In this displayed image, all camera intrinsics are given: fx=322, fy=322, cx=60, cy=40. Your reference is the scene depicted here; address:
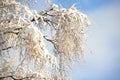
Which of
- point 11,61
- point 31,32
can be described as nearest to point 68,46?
point 31,32

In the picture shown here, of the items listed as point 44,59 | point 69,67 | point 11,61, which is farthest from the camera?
point 11,61

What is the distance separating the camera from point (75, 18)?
5551 mm

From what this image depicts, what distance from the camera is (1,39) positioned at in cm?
576

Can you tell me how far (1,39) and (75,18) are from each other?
1378 millimetres

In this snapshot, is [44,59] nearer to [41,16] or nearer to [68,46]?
[68,46]

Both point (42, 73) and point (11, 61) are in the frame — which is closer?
point (42, 73)

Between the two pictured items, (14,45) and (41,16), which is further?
(41,16)

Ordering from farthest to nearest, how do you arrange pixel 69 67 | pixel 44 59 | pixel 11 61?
pixel 11 61
pixel 69 67
pixel 44 59

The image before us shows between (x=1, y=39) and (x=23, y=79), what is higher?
(x=1, y=39)

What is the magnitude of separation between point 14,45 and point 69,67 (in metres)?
1.00

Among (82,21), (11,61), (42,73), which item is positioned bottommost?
(42,73)

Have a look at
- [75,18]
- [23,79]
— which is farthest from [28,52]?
[75,18]

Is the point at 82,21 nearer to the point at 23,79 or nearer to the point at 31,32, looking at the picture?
the point at 31,32

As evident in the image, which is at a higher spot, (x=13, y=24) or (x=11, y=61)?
(x=13, y=24)
